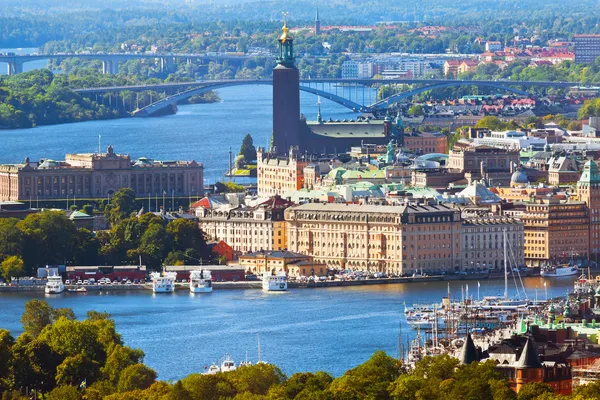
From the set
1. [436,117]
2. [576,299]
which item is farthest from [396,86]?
[576,299]

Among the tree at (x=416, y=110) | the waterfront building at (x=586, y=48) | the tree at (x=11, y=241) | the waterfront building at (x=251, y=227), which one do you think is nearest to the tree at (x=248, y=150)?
the tree at (x=416, y=110)

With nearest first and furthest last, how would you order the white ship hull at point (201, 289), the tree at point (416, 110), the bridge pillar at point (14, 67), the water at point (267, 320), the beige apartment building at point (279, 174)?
the water at point (267, 320) < the white ship hull at point (201, 289) < the beige apartment building at point (279, 174) < the tree at point (416, 110) < the bridge pillar at point (14, 67)

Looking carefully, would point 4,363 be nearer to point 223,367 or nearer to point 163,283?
point 223,367

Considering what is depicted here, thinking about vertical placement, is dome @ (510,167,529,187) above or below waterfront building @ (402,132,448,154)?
below

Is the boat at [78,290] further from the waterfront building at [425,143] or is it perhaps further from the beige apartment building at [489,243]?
the waterfront building at [425,143]

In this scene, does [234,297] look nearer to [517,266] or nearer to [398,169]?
[517,266]

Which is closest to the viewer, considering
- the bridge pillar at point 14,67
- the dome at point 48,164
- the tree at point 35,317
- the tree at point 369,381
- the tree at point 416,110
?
the tree at point 369,381

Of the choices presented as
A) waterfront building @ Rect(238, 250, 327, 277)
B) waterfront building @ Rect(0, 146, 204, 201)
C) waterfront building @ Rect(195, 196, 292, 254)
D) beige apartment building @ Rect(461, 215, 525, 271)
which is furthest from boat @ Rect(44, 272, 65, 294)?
waterfront building @ Rect(0, 146, 204, 201)

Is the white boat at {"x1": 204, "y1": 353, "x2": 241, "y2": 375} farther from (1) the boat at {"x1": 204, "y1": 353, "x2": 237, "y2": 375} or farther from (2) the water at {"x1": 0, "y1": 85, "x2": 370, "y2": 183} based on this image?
(2) the water at {"x1": 0, "y1": 85, "x2": 370, "y2": 183}
